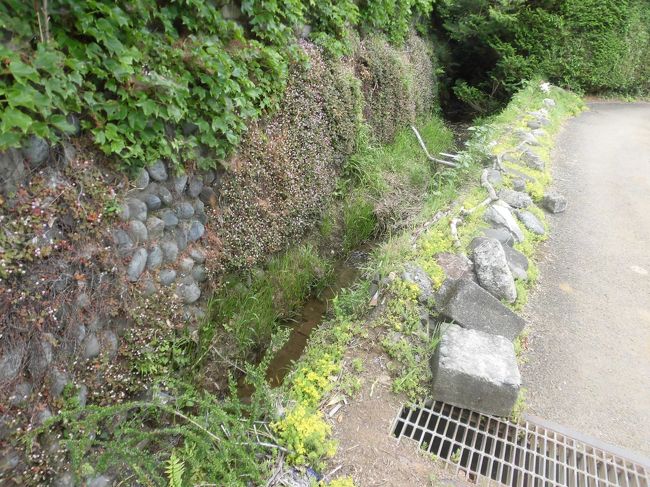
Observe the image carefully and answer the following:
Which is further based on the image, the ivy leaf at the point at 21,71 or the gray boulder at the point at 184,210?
the gray boulder at the point at 184,210

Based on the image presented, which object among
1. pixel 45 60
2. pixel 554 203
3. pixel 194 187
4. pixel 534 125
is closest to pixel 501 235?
pixel 554 203

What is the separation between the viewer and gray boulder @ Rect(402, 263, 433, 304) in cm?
347

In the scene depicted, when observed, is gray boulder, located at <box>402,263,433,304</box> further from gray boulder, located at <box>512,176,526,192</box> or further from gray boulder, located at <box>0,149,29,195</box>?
gray boulder, located at <box>0,149,29,195</box>

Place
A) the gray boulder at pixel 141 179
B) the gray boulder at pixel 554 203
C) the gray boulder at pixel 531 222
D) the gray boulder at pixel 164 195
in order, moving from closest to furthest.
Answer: the gray boulder at pixel 141 179, the gray boulder at pixel 164 195, the gray boulder at pixel 531 222, the gray boulder at pixel 554 203

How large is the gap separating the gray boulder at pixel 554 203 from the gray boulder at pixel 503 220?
0.83 meters

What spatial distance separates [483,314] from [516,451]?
894mm

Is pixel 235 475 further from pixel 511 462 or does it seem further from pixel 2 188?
pixel 2 188

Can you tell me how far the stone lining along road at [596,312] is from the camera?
9.46 ft

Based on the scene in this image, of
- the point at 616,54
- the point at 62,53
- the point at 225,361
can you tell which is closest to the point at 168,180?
the point at 62,53

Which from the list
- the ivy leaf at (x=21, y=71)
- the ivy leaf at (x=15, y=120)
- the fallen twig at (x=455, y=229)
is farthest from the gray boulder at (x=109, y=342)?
the fallen twig at (x=455, y=229)

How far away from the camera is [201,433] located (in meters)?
2.63

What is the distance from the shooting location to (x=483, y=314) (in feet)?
10.4

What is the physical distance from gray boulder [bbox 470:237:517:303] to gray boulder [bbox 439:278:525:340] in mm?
348

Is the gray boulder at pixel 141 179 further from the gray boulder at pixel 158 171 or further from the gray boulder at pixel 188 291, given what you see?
the gray boulder at pixel 188 291
